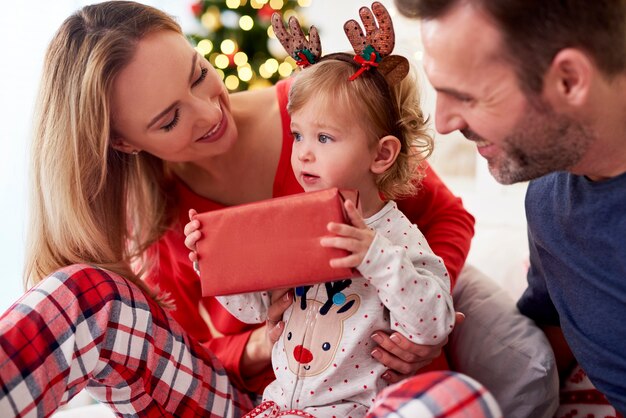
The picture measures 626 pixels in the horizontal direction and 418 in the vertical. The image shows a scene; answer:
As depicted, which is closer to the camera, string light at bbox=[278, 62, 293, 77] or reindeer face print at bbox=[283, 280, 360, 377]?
reindeer face print at bbox=[283, 280, 360, 377]

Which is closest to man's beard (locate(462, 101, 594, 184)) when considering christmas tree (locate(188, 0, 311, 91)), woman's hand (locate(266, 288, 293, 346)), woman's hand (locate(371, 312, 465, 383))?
woman's hand (locate(371, 312, 465, 383))

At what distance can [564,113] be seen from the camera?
117 cm

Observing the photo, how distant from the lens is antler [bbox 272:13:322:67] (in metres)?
1.47

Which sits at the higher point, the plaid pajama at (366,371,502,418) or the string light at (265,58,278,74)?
the string light at (265,58,278,74)

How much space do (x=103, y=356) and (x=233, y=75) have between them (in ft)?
6.47

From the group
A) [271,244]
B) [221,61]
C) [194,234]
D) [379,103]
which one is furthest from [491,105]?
[221,61]

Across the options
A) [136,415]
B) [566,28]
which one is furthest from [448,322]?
[136,415]

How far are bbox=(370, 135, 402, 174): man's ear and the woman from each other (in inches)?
12.9

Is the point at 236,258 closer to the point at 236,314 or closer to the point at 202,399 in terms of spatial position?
the point at 236,314

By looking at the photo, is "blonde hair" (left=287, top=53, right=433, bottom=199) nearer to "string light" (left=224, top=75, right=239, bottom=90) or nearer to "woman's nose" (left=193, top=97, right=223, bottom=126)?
"woman's nose" (left=193, top=97, right=223, bottom=126)

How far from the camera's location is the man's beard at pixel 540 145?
117 centimetres

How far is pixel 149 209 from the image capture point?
187 cm

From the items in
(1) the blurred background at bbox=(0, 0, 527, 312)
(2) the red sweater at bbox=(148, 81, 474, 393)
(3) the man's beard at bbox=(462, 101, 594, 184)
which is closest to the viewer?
(3) the man's beard at bbox=(462, 101, 594, 184)

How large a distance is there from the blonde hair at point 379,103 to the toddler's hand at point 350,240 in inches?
9.0
